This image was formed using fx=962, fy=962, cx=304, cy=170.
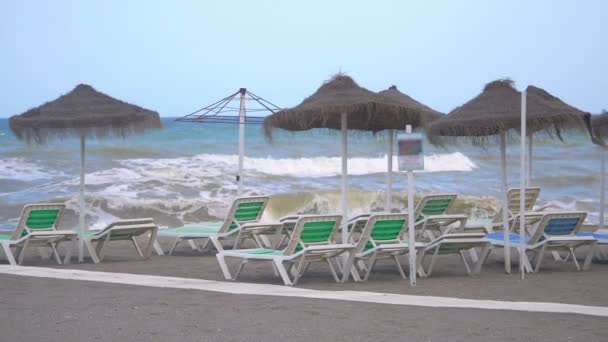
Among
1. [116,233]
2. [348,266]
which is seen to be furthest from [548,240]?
[116,233]

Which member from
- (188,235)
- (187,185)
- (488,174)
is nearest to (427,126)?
(188,235)

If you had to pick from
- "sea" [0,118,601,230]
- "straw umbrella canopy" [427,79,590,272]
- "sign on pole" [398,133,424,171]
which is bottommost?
"sea" [0,118,601,230]

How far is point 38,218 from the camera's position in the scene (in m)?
11.6

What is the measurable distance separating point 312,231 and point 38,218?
3716 mm

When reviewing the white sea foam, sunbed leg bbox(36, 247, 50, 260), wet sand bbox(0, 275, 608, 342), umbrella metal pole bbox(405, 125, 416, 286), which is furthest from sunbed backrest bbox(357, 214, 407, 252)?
the white sea foam

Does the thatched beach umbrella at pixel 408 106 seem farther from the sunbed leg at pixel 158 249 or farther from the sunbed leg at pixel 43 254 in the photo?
the sunbed leg at pixel 43 254

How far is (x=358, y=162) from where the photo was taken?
36.9 m

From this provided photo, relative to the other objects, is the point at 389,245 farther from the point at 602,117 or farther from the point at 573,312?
the point at 602,117

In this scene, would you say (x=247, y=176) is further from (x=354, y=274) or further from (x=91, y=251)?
(x=354, y=274)

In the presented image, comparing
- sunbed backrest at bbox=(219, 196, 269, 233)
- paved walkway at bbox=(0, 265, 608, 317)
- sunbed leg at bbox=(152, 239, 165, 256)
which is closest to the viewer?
paved walkway at bbox=(0, 265, 608, 317)

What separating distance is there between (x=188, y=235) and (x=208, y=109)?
6.41 feet

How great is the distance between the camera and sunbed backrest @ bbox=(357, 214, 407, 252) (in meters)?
9.88

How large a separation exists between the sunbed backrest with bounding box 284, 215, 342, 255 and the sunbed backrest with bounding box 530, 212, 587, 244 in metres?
2.27

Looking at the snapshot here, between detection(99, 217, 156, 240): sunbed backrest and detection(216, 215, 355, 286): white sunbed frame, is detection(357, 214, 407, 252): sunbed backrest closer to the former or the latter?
detection(216, 215, 355, 286): white sunbed frame
